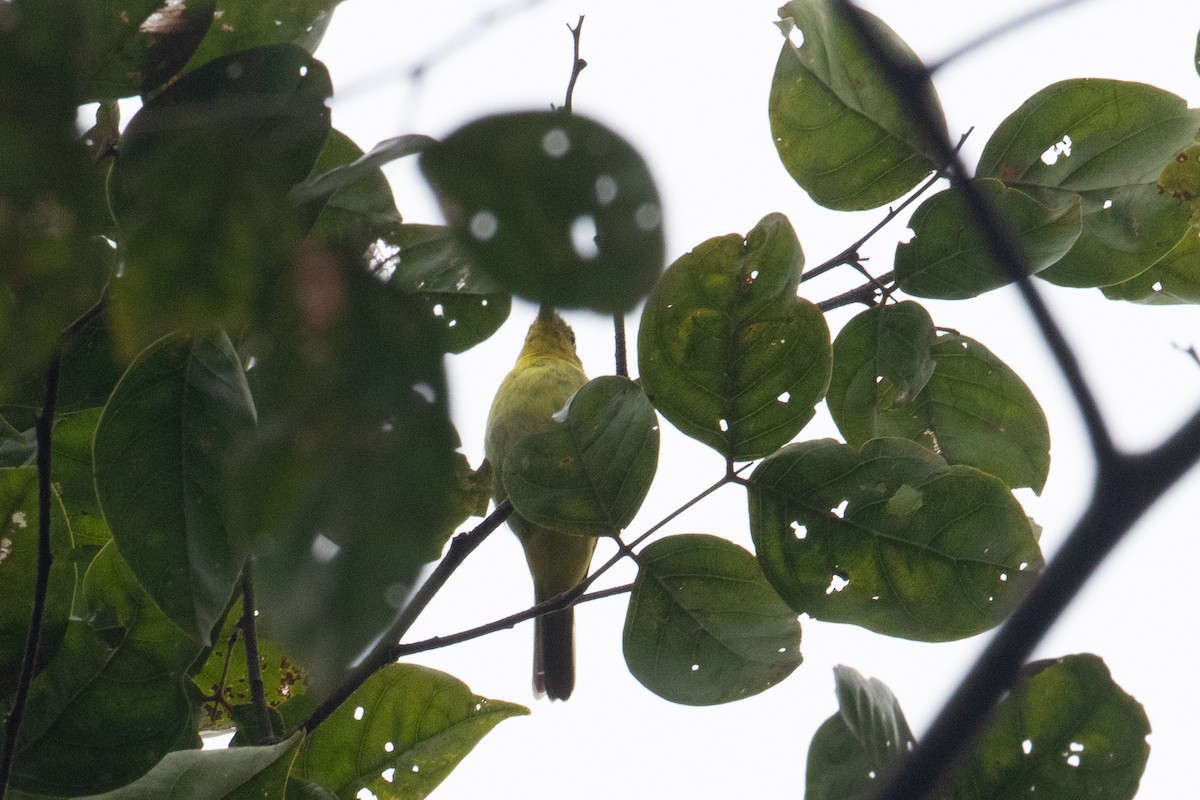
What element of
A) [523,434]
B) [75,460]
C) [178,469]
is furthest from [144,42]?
[523,434]

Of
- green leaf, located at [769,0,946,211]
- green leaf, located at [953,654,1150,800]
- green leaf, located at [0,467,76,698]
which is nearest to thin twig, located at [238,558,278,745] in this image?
green leaf, located at [0,467,76,698]

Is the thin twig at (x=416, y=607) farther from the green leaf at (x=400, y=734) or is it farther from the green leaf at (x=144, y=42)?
the green leaf at (x=144, y=42)

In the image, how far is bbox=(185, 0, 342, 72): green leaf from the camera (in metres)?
0.84

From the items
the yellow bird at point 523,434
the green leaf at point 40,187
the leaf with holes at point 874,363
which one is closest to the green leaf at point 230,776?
the green leaf at point 40,187

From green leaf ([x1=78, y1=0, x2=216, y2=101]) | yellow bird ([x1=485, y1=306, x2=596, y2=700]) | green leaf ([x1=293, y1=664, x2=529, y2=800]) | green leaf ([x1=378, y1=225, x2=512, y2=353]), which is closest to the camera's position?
green leaf ([x1=378, y1=225, x2=512, y2=353])

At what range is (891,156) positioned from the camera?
1.24 metres

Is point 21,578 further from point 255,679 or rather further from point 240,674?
point 240,674

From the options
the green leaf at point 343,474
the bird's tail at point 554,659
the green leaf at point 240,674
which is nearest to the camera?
the green leaf at point 343,474

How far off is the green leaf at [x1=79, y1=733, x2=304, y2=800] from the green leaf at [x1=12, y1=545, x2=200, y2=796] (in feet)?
0.30

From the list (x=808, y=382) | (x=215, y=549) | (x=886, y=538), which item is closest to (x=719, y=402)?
(x=808, y=382)

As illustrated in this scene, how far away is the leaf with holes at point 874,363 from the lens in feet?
3.97

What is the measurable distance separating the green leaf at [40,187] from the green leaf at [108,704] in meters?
0.65

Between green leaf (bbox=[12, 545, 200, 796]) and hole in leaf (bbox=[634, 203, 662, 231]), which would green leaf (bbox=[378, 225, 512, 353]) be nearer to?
hole in leaf (bbox=[634, 203, 662, 231])

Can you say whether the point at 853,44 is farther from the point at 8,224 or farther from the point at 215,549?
the point at 8,224
